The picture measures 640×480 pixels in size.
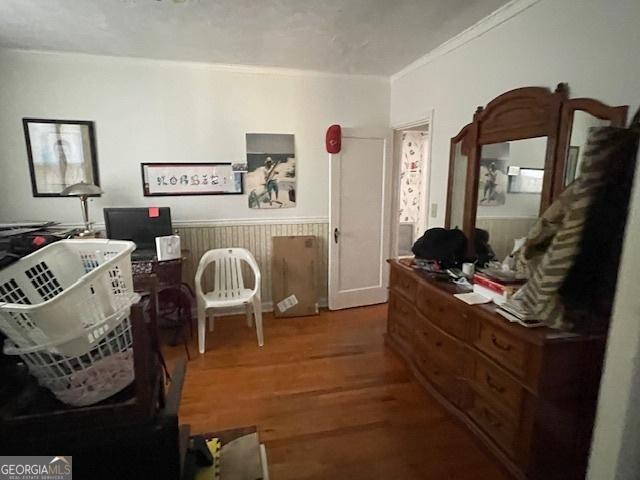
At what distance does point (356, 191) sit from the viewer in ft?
11.6

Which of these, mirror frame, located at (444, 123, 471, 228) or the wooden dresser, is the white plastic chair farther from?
mirror frame, located at (444, 123, 471, 228)

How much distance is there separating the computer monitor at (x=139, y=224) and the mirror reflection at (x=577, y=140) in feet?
9.41

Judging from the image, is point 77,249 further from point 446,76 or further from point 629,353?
point 446,76

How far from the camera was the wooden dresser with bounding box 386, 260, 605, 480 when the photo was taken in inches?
56.9

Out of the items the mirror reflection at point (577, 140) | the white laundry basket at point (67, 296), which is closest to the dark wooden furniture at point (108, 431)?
the white laundry basket at point (67, 296)

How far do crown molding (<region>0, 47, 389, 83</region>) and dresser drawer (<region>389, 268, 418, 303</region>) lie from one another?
6.87 ft

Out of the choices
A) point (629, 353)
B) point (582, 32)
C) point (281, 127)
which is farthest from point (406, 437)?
point (281, 127)

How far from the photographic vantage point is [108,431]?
837mm

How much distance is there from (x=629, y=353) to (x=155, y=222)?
→ 3.05 metres

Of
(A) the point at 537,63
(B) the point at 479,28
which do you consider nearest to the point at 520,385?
(A) the point at 537,63

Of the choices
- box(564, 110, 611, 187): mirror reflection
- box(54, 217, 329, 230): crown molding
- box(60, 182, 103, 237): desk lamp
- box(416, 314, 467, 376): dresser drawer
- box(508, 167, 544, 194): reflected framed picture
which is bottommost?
box(416, 314, 467, 376): dresser drawer

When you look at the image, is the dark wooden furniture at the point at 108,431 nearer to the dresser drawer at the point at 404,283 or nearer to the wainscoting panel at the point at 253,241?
the dresser drawer at the point at 404,283

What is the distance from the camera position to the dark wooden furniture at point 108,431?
801mm
